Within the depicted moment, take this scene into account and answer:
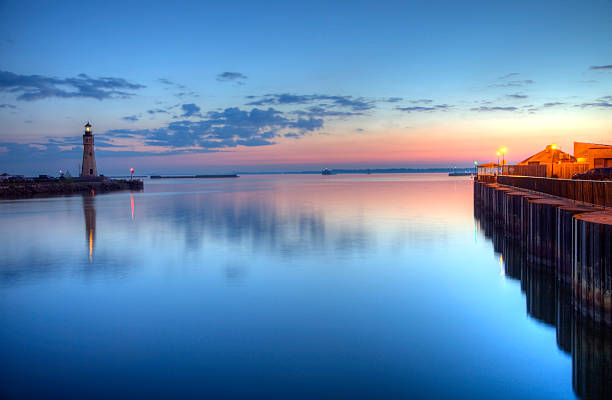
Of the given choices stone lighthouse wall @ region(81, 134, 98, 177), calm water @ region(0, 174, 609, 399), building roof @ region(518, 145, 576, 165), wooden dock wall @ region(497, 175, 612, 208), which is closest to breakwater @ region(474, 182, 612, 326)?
wooden dock wall @ region(497, 175, 612, 208)

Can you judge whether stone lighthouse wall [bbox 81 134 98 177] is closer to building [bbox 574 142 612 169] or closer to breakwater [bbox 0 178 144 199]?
breakwater [bbox 0 178 144 199]

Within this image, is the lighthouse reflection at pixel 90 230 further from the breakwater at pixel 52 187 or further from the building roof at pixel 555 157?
the building roof at pixel 555 157

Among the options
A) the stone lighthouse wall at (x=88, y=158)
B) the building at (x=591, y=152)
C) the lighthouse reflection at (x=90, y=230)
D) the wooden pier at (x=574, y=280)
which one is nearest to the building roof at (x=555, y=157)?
the building at (x=591, y=152)

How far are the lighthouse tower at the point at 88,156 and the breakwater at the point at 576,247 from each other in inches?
3031

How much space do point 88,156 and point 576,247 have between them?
287 feet

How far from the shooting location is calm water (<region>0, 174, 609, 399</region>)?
724 centimetres

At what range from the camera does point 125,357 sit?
815 centimetres

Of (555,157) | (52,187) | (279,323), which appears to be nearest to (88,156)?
(52,187)

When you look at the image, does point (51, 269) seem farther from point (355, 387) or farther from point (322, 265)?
point (355, 387)

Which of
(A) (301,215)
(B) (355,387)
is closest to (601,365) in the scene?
(B) (355,387)

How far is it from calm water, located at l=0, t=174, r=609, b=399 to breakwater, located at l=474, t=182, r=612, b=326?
0.68 meters

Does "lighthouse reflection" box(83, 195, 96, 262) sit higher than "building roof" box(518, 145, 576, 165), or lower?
lower

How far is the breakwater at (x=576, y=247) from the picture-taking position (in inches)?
320

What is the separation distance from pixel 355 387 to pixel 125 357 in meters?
4.22
